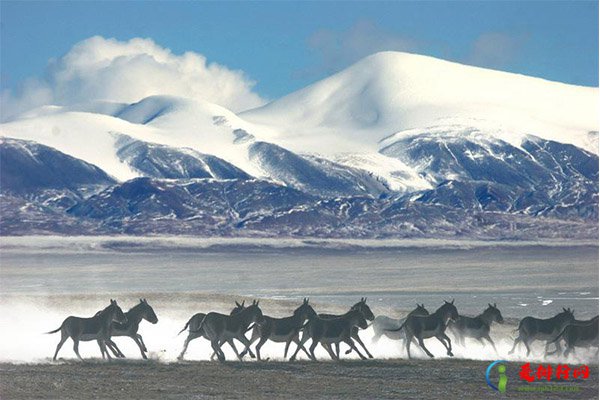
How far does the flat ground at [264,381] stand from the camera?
31.4 meters

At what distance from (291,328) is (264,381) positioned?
3915 millimetres

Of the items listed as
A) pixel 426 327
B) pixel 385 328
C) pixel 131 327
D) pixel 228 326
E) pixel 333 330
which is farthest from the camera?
pixel 385 328

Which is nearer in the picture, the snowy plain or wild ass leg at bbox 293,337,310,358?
wild ass leg at bbox 293,337,310,358

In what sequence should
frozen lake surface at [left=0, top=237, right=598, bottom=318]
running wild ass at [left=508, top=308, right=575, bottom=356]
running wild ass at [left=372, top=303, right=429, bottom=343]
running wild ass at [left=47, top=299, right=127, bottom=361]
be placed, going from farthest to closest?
frozen lake surface at [left=0, top=237, right=598, bottom=318] → running wild ass at [left=372, top=303, right=429, bottom=343] → running wild ass at [left=508, top=308, right=575, bottom=356] → running wild ass at [left=47, top=299, right=127, bottom=361]

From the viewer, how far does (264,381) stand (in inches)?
1330

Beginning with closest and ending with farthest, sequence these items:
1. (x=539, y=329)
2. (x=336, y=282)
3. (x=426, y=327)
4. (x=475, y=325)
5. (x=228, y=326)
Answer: (x=228, y=326) → (x=426, y=327) → (x=539, y=329) → (x=475, y=325) → (x=336, y=282)

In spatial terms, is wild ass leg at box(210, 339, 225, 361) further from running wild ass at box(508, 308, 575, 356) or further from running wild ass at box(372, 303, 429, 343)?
running wild ass at box(508, 308, 575, 356)

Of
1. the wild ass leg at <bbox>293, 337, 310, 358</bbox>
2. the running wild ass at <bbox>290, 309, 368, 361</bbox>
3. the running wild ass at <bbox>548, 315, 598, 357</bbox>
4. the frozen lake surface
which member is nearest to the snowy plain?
the frozen lake surface

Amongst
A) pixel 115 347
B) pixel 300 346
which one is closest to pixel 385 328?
pixel 300 346

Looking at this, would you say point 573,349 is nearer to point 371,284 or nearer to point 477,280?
point 371,284

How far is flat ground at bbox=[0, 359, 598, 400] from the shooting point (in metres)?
31.4

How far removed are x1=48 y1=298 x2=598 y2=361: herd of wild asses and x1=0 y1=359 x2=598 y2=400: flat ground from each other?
2.09 ft

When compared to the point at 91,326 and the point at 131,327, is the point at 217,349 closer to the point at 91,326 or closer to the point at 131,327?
the point at 131,327

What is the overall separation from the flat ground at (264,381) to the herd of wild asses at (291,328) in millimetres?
636
